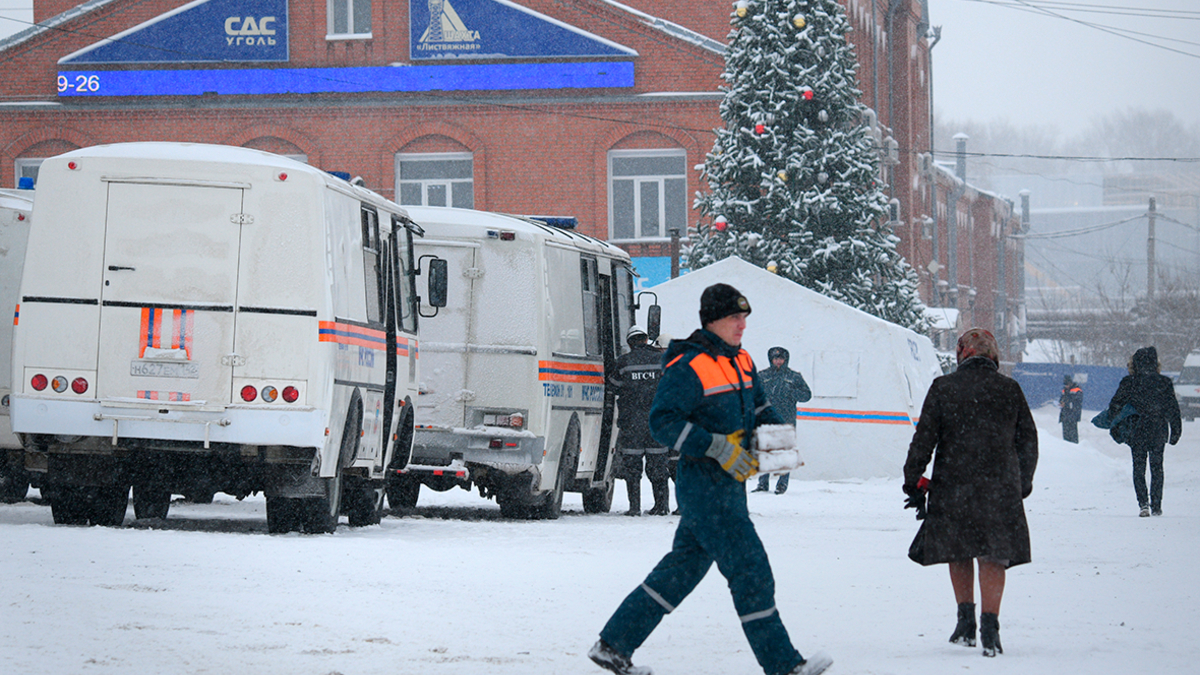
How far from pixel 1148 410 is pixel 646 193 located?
21.3m

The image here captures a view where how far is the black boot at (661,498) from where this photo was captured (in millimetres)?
16469

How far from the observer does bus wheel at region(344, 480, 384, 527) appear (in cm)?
1455

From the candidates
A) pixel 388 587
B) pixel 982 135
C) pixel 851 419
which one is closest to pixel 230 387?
pixel 388 587

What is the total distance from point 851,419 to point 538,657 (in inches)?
655

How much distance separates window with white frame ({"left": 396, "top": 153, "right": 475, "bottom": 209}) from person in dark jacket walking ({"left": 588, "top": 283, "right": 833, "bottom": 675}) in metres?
31.1

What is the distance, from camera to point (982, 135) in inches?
4385

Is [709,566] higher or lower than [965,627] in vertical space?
higher

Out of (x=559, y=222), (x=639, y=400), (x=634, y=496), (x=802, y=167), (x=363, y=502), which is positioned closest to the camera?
(x=363, y=502)

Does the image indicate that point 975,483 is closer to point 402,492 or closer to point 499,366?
point 499,366

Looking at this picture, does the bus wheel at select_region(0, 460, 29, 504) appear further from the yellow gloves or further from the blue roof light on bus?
the yellow gloves

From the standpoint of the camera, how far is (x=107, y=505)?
13.1 metres

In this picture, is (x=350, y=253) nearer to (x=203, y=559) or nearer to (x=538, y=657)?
(x=203, y=559)

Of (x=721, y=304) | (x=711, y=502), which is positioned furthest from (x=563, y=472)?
(x=711, y=502)

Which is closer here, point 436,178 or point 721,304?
point 721,304
